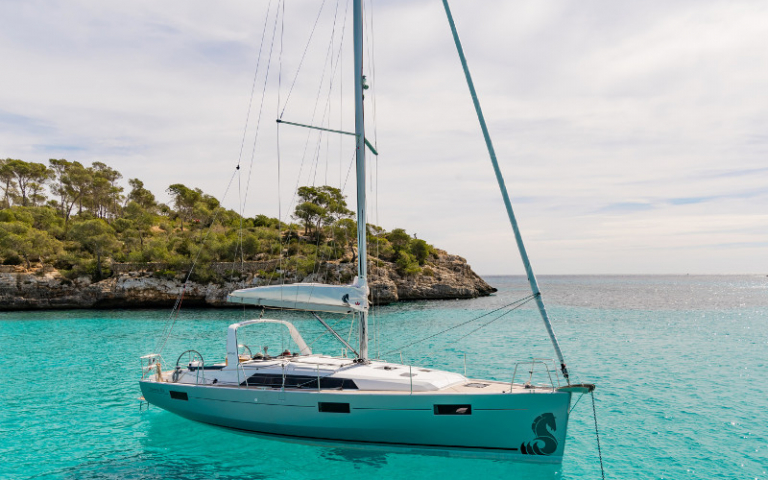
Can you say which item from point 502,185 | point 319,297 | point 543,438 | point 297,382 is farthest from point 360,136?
point 543,438

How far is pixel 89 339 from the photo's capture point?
30.0 metres

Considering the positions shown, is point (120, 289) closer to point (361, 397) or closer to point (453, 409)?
point (361, 397)

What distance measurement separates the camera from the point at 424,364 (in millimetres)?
21594

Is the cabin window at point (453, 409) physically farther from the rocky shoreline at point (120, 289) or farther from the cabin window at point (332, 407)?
the rocky shoreline at point (120, 289)

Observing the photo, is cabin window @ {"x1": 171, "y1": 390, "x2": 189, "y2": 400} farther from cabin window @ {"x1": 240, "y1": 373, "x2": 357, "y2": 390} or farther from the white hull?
cabin window @ {"x1": 240, "y1": 373, "x2": 357, "y2": 390}

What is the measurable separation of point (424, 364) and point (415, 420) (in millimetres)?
11055

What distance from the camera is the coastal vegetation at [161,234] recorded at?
51.7 m

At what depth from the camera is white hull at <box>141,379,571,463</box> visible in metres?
10.3

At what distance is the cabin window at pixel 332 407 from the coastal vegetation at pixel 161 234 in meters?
26.7

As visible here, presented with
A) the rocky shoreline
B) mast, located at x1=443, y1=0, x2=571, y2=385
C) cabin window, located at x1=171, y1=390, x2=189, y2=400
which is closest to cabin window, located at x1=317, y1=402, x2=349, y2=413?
cabin window, located at x1=171, y1=390, x2=189, y2=400

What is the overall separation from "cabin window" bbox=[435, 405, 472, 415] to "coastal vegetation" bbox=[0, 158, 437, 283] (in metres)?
28.4

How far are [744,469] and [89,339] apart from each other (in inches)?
1374

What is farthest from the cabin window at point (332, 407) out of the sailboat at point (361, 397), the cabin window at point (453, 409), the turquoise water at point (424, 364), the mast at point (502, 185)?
the mast at point (502, 185)

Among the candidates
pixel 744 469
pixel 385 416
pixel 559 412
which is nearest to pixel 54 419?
pixel 385 416
